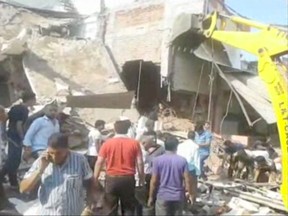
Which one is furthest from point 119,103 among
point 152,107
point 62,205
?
point 62,205

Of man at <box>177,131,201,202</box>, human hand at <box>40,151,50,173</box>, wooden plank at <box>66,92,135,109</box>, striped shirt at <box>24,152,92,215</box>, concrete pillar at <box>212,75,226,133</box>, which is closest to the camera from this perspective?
human hand at <box>40,151,50,173</box>

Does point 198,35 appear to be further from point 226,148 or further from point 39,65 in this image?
point 39,65

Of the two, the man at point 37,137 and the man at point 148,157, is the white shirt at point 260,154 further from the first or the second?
the man at point 37,137

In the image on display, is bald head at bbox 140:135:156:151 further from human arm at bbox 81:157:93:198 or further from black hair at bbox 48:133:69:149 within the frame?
black hair at bbox 48:133:69:149

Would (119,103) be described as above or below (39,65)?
below

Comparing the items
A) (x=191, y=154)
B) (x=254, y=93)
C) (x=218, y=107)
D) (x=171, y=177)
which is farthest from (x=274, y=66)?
(x=218, y=107)

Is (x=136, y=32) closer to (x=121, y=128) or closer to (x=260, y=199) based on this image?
(x=260, y=199)

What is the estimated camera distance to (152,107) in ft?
51.0

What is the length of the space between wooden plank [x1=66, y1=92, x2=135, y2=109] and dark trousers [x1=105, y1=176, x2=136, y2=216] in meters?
7.22

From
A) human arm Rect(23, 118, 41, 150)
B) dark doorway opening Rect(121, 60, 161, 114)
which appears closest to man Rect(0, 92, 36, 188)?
human arm Rect(23, 118, 41, 150)

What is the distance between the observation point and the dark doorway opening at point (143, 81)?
15.7 meters

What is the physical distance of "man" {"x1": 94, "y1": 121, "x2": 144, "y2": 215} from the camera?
6.27 metres

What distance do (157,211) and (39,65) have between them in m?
9.79

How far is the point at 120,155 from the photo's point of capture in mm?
6273
